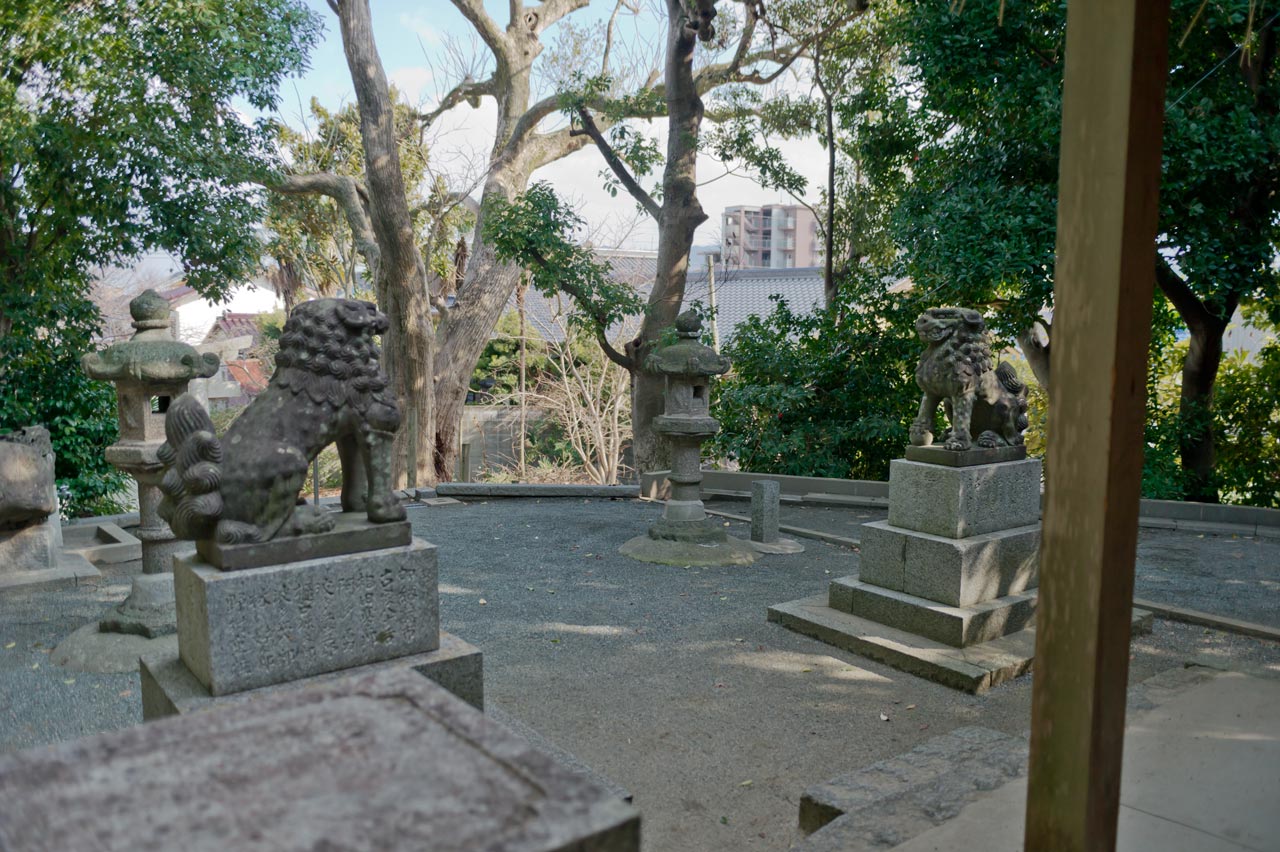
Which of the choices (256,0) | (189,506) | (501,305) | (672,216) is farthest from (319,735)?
(501,305)

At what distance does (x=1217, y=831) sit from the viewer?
3006 mm

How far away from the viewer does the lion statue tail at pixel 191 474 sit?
3.23 metres

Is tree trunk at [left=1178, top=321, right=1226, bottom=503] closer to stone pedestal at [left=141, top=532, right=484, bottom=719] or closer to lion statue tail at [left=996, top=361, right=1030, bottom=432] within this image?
lion statue tail at [left=996, top=361, right=1030, bottom=432]

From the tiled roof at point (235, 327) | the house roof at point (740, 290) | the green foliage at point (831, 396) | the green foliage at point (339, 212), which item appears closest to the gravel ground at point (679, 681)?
the green foliage at point (831, 396)

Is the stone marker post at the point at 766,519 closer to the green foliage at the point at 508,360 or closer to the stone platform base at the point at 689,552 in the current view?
the stone platform base at the point at 689,552

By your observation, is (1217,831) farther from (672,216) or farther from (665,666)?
(672,216)

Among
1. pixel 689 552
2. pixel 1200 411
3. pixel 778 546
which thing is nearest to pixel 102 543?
pixel 689 552

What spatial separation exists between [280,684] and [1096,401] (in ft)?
9.02

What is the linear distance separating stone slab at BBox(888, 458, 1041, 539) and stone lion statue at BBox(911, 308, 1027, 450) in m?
0.19

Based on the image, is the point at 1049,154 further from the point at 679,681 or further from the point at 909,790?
the point at 909,790

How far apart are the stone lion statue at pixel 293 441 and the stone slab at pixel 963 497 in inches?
132

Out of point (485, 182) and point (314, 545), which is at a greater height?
point (485, 182)

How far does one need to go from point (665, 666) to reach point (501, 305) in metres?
10.2

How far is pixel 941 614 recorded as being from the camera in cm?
542
